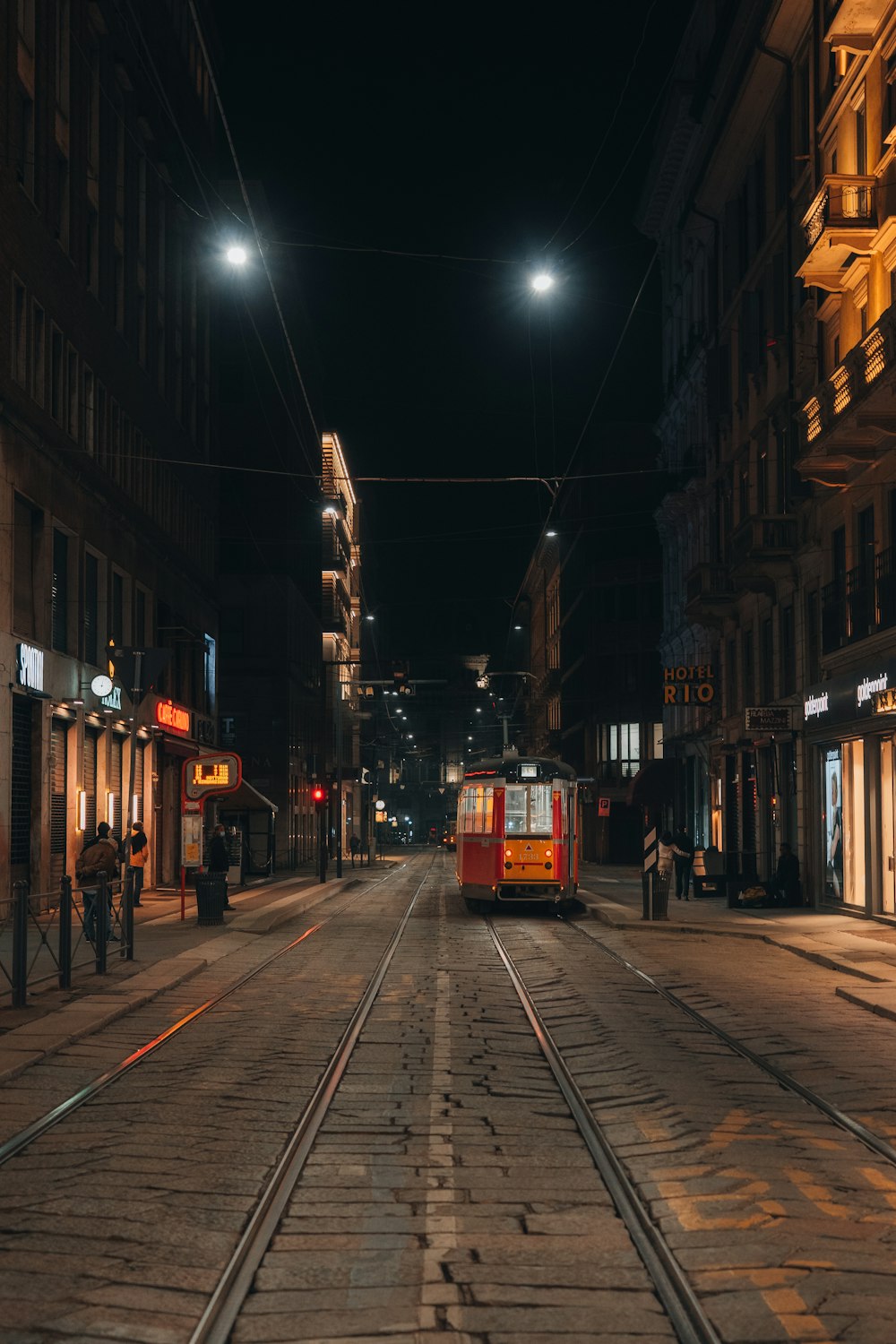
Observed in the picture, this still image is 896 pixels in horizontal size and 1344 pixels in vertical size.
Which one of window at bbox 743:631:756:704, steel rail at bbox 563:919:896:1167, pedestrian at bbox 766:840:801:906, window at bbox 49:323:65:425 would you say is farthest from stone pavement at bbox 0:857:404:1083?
window at bbox 743:631:756:704

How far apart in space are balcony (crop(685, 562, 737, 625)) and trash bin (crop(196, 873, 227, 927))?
1623 cm

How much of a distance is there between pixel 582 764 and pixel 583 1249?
231 feet

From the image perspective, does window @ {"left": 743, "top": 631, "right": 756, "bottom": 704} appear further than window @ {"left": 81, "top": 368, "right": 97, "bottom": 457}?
Yes

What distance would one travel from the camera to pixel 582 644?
74.6 meters

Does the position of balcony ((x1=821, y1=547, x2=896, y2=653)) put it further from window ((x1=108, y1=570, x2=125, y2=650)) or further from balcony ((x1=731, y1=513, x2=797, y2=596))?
window ((x1=108, y1=570, x2=125, y2=650))

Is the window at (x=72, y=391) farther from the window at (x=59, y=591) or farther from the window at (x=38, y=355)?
the window at (x=59, y=591)

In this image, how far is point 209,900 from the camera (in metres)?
28.4

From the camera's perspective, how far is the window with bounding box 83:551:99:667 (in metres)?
34.2

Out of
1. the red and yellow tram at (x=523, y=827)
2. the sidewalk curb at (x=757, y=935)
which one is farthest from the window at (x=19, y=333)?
the sidewalk curb at (x=757, y=935)

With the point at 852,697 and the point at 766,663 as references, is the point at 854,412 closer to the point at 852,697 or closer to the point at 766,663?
the point at 852,697

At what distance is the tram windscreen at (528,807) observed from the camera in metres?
30.1

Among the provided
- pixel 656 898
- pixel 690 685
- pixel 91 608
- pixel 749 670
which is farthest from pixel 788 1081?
pixel 690 685

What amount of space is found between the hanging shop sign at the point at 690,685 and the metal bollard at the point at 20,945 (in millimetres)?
29507

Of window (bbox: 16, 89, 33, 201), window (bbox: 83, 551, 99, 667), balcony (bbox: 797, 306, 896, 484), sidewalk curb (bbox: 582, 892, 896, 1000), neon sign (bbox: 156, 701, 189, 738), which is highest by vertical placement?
window (bbox: 16, 89, 33, 201)
